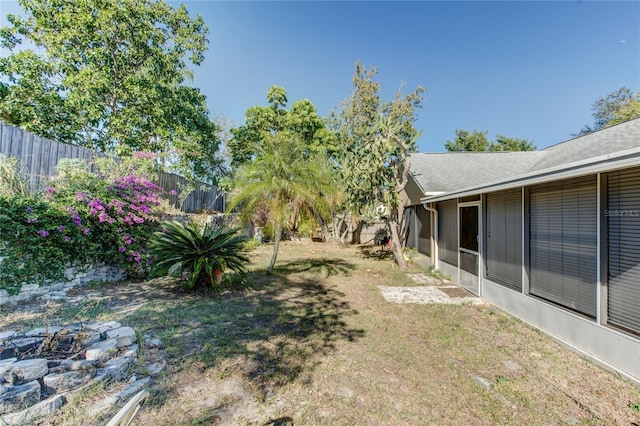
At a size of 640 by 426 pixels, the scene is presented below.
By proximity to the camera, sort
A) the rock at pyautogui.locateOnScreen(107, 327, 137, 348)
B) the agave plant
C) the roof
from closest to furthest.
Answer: the rock at pyautogui.locateOnScreen(107, 327, 137, 348), the roof, the agave plant

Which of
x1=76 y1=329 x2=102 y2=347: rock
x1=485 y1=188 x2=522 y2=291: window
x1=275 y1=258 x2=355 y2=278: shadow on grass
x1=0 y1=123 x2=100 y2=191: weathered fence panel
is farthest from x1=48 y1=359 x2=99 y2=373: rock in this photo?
x1=485 y1=188 x2=522 y2=291: window

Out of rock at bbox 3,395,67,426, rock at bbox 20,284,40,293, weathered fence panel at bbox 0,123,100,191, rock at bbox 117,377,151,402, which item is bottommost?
rock at bbox 117,377,151,402

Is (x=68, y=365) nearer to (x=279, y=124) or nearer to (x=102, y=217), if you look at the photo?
(x=102, y=217)

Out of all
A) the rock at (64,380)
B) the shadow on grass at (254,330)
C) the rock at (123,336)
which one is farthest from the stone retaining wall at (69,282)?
the rock at (64,380)

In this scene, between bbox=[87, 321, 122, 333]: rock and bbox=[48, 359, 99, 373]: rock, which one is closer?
bbox=[48, 359, 99, 373]: rock

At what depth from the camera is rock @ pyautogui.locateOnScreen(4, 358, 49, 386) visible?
7.17 ft

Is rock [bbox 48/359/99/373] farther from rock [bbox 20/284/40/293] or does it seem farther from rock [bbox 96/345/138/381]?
rock [bbox 20/284/40/293]

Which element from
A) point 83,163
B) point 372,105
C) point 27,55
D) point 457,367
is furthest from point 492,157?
point 27,55

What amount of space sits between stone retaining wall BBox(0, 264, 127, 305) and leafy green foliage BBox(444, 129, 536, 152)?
2852 centimetres

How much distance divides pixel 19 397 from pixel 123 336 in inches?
39.6

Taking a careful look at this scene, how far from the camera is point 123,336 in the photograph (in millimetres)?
3002

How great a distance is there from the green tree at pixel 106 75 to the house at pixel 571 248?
1037 centimetres

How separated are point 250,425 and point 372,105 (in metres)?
15.9

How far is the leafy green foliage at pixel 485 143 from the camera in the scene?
82.6ft
